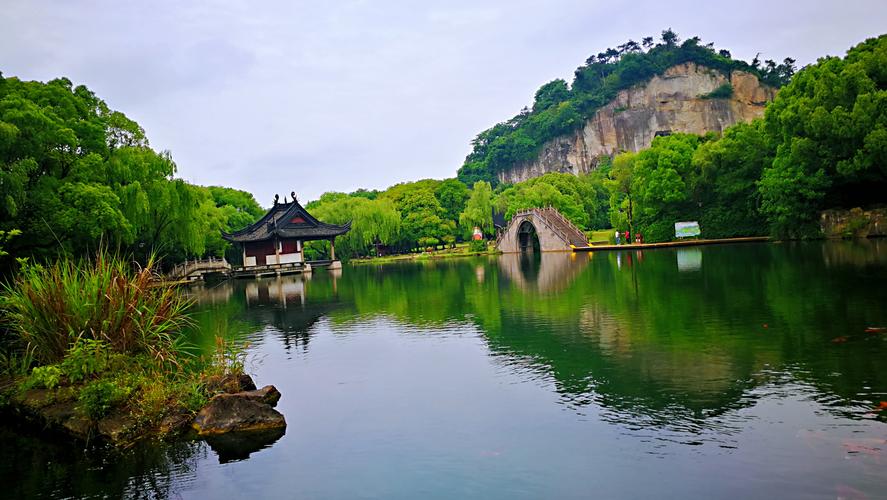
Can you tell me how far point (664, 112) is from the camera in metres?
98.2

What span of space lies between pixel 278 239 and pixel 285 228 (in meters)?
1.52

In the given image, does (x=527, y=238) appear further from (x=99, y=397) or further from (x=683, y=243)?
(x=99, y=397)

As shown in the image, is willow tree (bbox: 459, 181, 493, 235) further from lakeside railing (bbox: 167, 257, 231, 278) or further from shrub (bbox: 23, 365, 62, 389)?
shrub (bbox: 23, 365, 62, 389)

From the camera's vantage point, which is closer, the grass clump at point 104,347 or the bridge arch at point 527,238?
the grass clump at point 104,347

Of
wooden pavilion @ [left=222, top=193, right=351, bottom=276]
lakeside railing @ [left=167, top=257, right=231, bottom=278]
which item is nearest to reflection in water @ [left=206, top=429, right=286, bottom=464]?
lakeside railing @ [left=167, top=257, right=231, bottom=278]

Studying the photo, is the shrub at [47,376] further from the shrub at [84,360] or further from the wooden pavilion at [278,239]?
the wooden pavilion at [278,239]

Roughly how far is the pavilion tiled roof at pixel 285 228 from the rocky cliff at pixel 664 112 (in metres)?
60.5

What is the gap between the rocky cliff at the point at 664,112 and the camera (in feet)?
317

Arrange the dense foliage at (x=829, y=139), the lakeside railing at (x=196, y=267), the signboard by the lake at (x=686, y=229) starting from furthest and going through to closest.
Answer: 1. the signboard by the lake at (x=686, y=229)
2. the lakeside railing at (x=196, y=267)
3. the dense foliage at (x=829, y=139)

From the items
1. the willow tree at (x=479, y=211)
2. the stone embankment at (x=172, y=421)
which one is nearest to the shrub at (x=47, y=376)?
the stone embankment at (x=172, y=421)

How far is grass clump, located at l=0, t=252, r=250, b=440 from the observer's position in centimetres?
803

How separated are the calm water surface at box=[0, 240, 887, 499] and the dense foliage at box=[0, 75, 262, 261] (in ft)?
20.1

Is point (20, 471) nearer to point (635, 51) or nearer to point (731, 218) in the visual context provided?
point (731, 218)

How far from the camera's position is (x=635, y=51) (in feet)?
362
